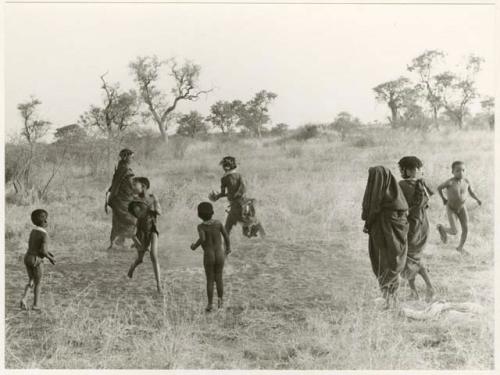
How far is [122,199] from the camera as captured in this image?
23.5 ft

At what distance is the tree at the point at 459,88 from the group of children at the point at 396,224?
1718 mm

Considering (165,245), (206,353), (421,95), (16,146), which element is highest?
(421,95)

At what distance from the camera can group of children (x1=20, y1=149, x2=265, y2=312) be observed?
19.1ft

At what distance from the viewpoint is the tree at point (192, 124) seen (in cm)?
765

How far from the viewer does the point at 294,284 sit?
649cm

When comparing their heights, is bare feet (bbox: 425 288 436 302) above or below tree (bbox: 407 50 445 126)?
below

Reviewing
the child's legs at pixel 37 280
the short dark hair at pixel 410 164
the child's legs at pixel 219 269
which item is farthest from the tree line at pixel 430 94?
the child's legs at pixel 37 280

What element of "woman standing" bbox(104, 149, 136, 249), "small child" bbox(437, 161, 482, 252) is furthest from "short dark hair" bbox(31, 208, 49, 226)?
"small child" bbox(437, 161, 482, 252)

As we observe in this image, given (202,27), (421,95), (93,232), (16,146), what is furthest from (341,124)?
(16,146)

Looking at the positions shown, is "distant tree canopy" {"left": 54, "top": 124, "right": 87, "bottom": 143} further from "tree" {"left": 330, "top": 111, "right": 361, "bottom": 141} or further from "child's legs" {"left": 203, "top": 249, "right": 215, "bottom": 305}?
"tree" {"left": 330, "top": 111, "right": 361, "bottom": 141}

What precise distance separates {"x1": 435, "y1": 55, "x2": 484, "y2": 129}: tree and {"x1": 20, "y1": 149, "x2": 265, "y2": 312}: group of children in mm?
2962

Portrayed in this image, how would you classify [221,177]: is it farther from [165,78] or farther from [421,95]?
[421,95]

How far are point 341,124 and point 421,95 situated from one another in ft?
3.90

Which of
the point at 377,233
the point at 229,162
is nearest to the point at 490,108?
the point at 377,233
